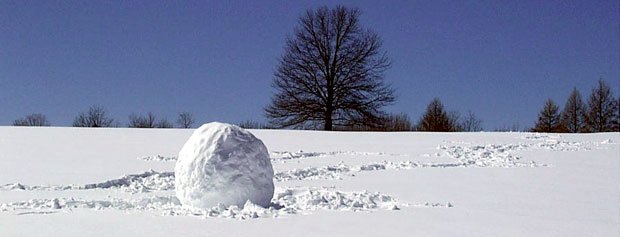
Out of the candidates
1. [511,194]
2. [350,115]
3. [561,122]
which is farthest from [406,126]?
[511,194]

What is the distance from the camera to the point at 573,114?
3903cm

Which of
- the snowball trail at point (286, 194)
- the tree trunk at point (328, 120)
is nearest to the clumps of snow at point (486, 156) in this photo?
the snowball trail at point (286, 194)

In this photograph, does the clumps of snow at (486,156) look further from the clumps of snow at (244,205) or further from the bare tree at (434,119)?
the bare tree at (434,119)

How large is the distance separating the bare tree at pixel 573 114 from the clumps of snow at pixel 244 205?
112ft

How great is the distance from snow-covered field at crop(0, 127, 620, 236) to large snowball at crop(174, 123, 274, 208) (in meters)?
0.19

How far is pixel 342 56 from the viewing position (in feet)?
99.3

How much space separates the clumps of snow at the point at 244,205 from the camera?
21.8 feet

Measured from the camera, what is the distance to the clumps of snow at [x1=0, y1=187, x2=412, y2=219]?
664 cm

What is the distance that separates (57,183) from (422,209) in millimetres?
5528

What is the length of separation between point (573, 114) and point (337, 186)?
110 ft

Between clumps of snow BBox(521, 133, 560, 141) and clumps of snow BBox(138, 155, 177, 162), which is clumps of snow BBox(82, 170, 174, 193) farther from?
A: clumps of snow BBox(521, 133, 560, 141)

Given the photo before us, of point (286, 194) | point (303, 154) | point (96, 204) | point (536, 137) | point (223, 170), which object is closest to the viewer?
point (223, 170)

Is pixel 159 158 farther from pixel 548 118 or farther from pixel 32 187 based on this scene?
pixel 548 118

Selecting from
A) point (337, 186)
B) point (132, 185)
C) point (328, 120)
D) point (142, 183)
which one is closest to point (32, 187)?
point (132, 185)
